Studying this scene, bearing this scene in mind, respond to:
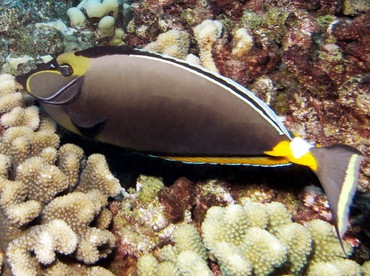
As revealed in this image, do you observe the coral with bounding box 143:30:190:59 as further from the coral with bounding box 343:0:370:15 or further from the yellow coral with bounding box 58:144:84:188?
the coral with bounding box 343:0:370:15

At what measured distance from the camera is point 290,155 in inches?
87.1

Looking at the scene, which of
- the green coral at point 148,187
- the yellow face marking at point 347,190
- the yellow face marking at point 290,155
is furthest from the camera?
the green coral at point 148,187

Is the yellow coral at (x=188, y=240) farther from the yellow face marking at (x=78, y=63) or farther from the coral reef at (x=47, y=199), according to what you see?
the yellow face marking at (x=78, y=63)

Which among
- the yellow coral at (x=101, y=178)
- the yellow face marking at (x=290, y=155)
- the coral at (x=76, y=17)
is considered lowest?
the coral at (x=76, y=17)

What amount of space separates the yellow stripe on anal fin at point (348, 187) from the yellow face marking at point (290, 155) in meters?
0.21

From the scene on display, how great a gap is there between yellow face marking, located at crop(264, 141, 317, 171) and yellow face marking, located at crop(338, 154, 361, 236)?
0.21 metres

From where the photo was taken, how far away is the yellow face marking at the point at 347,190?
1.94 m

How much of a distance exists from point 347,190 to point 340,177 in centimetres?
8

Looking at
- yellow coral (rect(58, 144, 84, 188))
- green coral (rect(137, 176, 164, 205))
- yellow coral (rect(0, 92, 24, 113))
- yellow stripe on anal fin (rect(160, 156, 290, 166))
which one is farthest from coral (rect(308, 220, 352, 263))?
yellow coral (rect(0, 92, 24, 113))

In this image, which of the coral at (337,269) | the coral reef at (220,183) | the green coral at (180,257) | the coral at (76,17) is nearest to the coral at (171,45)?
the coral reef at (220,183)

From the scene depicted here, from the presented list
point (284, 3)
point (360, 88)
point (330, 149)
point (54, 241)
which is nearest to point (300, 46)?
point (360, 88)

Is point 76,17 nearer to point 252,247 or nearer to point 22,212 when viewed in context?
point 22,212

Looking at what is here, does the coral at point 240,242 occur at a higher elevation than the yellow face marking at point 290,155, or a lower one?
lower

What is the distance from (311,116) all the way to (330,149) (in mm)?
1041
